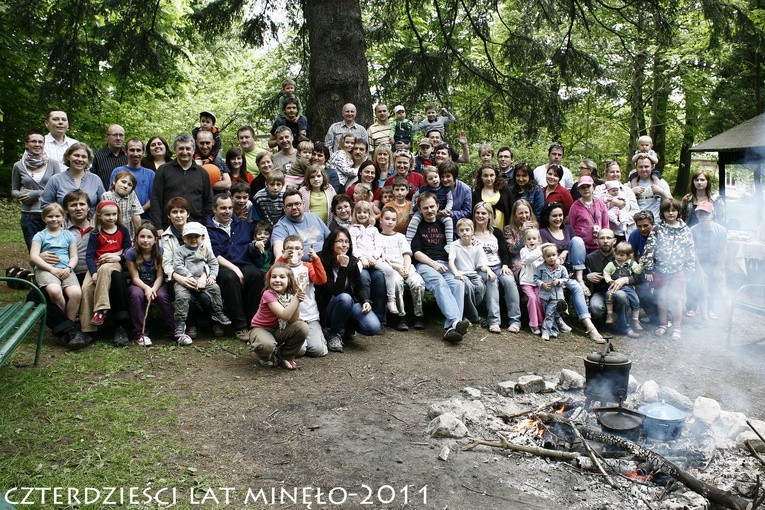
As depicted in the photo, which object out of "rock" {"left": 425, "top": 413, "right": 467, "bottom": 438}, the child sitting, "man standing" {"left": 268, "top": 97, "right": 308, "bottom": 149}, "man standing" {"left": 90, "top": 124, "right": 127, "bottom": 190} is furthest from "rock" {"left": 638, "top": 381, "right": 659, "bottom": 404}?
"man standing" {"left": 90, "top": 124, "right": 127, "bottom": 190}

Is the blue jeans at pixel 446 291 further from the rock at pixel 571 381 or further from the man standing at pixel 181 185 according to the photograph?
the man standing at pixel 181 185

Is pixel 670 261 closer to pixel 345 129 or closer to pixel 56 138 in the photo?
pixel 345 129

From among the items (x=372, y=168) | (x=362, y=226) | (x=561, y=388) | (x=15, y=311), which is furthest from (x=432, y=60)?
(x=15, y=311)

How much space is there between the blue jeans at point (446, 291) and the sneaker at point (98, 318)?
3.22 m

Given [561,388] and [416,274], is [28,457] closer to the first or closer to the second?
[561,388]

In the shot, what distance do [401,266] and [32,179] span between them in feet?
12.5

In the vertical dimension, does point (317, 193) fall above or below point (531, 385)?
above

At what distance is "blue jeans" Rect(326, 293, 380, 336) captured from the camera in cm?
587

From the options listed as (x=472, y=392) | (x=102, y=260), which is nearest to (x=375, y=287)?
(x=472, y=392)

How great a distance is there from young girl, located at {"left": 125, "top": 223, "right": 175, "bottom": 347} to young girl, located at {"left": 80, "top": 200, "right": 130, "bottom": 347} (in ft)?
0.45

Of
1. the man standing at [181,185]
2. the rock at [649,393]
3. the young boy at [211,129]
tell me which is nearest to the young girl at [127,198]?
the man standing at [181,185]

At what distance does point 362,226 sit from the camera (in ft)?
21.6

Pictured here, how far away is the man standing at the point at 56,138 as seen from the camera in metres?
6.26

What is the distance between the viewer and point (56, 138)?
6344mm
